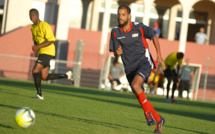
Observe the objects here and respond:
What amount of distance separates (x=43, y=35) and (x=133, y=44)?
4.20 m

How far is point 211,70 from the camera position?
1038 inches

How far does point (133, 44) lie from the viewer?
824 cm

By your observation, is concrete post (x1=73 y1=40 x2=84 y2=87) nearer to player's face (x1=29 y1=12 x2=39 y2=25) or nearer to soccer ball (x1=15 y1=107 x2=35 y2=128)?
player's face (x1=29 y1=12 x2=39 y2=25)

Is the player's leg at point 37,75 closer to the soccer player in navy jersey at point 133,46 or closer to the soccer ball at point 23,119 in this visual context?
A: the soccer player in navy jersey at point 133,46

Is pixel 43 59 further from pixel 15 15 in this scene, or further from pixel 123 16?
pixel 15 15

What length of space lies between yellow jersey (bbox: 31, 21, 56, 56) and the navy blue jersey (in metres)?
3.81

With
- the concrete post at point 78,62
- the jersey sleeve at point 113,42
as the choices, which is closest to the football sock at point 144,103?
the jersey sleeve at point 113,42

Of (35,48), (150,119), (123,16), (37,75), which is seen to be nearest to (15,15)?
(37,75)

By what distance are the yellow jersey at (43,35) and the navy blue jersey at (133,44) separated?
12.5ft

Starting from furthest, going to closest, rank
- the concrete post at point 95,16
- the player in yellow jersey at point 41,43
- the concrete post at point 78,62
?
the concrete post at point 95,16, the concrete post at point 78,62, the player in yellow jersey at point 41,43

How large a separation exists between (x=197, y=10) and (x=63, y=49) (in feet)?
29.2

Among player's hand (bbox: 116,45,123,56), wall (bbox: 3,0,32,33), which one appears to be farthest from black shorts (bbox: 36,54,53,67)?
wall (bbox: 3,0,32,33)

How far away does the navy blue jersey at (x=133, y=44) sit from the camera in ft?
26.9

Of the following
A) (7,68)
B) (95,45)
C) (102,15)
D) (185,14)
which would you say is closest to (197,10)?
(185,14)
